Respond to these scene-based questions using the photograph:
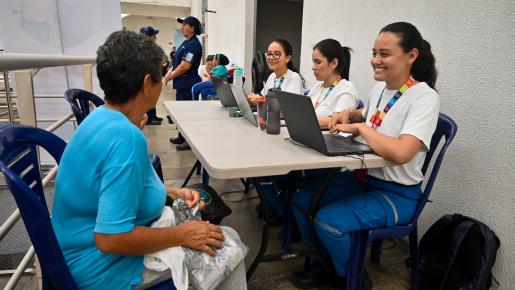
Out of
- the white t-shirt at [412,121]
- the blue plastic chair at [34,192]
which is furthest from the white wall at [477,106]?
the blue plastic chair at [34,192]

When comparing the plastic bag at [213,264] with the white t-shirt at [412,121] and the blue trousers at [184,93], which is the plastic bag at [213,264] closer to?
the white t-shirt at [412,121]

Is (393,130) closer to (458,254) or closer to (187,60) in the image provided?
(458,254)

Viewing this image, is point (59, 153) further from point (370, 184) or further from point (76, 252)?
point (370, 184)

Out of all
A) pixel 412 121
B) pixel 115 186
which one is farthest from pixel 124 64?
pixel 412 121

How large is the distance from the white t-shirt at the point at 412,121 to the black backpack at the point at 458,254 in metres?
0.29

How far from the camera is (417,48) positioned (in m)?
1.49

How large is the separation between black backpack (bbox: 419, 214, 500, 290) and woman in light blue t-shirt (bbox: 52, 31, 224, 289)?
1.16 meters

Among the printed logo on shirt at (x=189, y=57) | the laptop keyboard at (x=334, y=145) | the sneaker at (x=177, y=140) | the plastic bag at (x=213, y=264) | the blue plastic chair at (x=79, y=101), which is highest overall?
the printed logo on shirt at (x=189, y=57)

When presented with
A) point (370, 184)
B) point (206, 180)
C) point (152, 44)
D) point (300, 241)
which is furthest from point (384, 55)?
point (206, 180)

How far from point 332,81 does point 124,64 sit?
5.11 feet

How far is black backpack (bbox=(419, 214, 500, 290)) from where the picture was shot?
1.46 metres

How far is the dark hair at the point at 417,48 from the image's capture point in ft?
4.83

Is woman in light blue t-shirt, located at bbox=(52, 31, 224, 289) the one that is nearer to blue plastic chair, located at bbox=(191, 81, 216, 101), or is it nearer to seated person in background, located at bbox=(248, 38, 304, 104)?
seated person in background, located at bbox=(248, 38, 304, 104)

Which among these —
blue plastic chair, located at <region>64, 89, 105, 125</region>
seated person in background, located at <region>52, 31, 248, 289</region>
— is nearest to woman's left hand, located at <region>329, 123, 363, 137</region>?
seated person in background, located at <region>52, 31, 248, 289</region>
